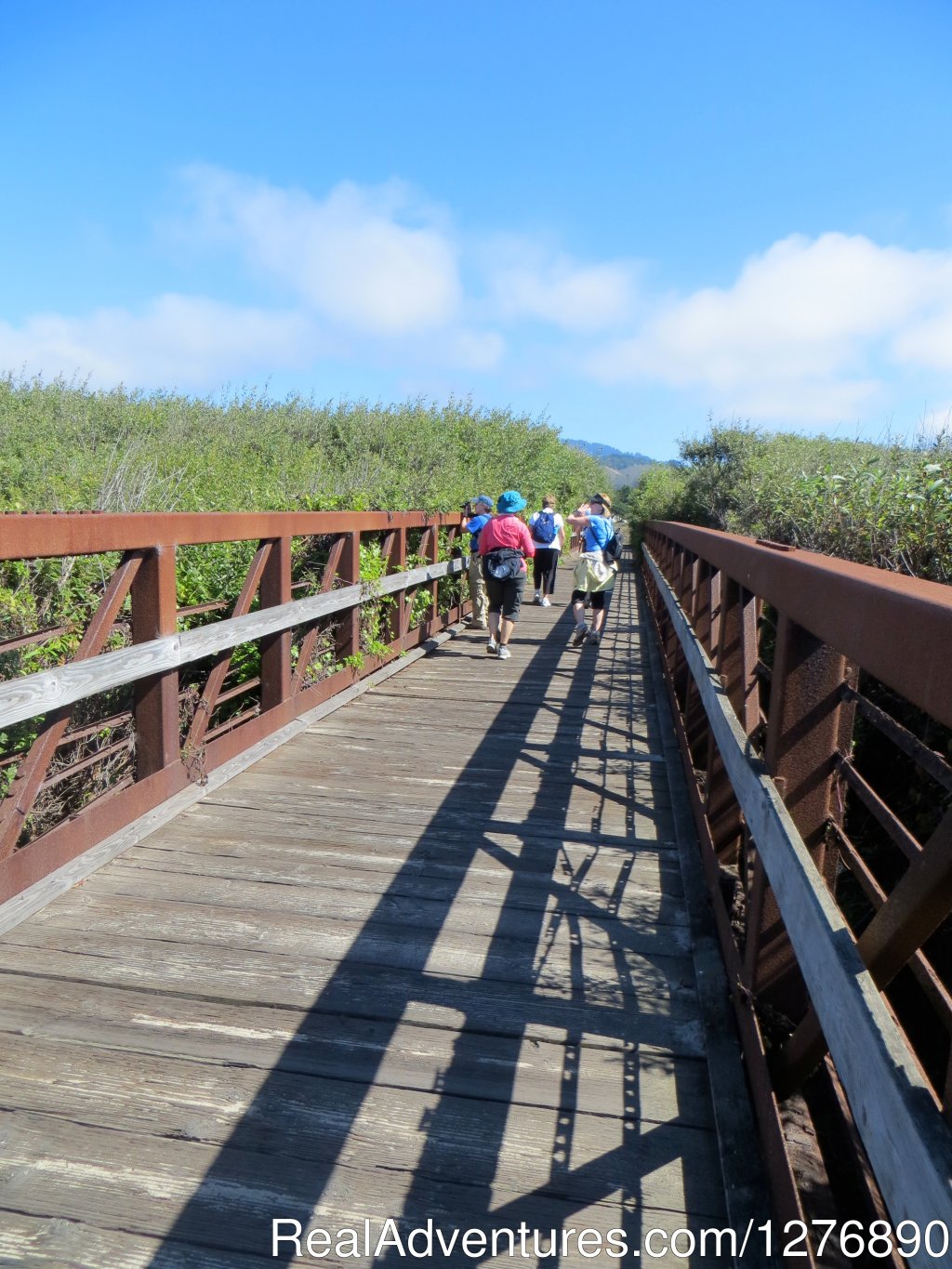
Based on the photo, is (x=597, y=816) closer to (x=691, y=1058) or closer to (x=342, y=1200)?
(x=691, y=1058)

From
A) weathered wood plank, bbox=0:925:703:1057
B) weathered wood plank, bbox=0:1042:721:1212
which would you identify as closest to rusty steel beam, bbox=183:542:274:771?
weathered wood plank, bbox=0:925:703:1057

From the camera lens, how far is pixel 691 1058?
2.67 m

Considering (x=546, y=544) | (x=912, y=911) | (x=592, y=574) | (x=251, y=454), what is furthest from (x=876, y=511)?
(x=251, y=454)

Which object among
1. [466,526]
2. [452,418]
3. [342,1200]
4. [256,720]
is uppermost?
[452,418]

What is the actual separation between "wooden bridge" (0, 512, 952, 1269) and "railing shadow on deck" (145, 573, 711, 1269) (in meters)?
0.01

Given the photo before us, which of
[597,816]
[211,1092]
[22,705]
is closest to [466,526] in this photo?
[597,816]

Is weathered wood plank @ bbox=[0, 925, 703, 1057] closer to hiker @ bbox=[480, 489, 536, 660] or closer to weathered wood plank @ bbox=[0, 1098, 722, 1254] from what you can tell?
weathered wood plank @ bbox=[0, 1098, 722, 1254]

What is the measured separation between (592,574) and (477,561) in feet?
6.00

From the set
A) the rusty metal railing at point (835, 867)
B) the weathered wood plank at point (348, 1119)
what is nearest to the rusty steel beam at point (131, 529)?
the weathered wood plank at point (348, 1119)

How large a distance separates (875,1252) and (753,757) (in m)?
1.19

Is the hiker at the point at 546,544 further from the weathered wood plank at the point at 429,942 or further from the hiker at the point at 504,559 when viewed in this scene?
the weathered wood plank at the point at 429,942

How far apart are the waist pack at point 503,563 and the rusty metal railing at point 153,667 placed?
1339 mm

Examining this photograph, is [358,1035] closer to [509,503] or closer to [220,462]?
[509,503]

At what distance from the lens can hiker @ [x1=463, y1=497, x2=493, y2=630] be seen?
35.1 ft
